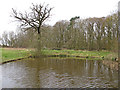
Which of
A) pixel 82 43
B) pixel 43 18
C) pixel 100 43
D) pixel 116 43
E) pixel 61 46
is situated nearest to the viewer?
pixel 116 43

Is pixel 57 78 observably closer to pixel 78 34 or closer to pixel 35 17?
pixel 35 17

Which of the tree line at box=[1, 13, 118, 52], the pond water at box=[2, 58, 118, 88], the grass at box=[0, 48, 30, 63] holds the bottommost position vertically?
the pond water at box=[2, 58, 118, 88]

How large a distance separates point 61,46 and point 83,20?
9933 millimetres

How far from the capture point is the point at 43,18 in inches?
783

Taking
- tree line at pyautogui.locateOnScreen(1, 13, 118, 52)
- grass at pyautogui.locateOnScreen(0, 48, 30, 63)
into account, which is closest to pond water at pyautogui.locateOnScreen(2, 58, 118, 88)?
grass at pyautogui.locateOnScreen(0, 48, 30, 63)

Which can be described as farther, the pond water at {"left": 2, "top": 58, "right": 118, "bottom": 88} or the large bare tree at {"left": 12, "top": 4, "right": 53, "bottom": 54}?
the large bare tree at {"left": 12, "top": 4, "right": 53, "bottom": 54}

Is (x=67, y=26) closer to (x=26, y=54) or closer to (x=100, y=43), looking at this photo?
(x=100, y=43)

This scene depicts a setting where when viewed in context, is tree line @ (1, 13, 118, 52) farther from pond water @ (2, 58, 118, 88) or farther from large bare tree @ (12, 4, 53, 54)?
pond water @ (2, 58, 118, 88)

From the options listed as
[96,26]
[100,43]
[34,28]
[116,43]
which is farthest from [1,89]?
[96,26]

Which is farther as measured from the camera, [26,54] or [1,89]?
[26,54]

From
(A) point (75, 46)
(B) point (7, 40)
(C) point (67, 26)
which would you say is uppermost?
(C) point (67, 26)

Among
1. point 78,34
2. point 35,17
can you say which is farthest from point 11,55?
point 78,34

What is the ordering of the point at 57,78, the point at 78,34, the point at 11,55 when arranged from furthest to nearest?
the point at 78,34 < the point at 11,55 < the point at 57,78

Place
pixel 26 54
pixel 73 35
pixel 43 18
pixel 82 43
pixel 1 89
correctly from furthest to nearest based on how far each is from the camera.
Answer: pixel 73 35 → pixel 82 43 → pixel 43 18 → pixel 26 54 → pixel 1 89
